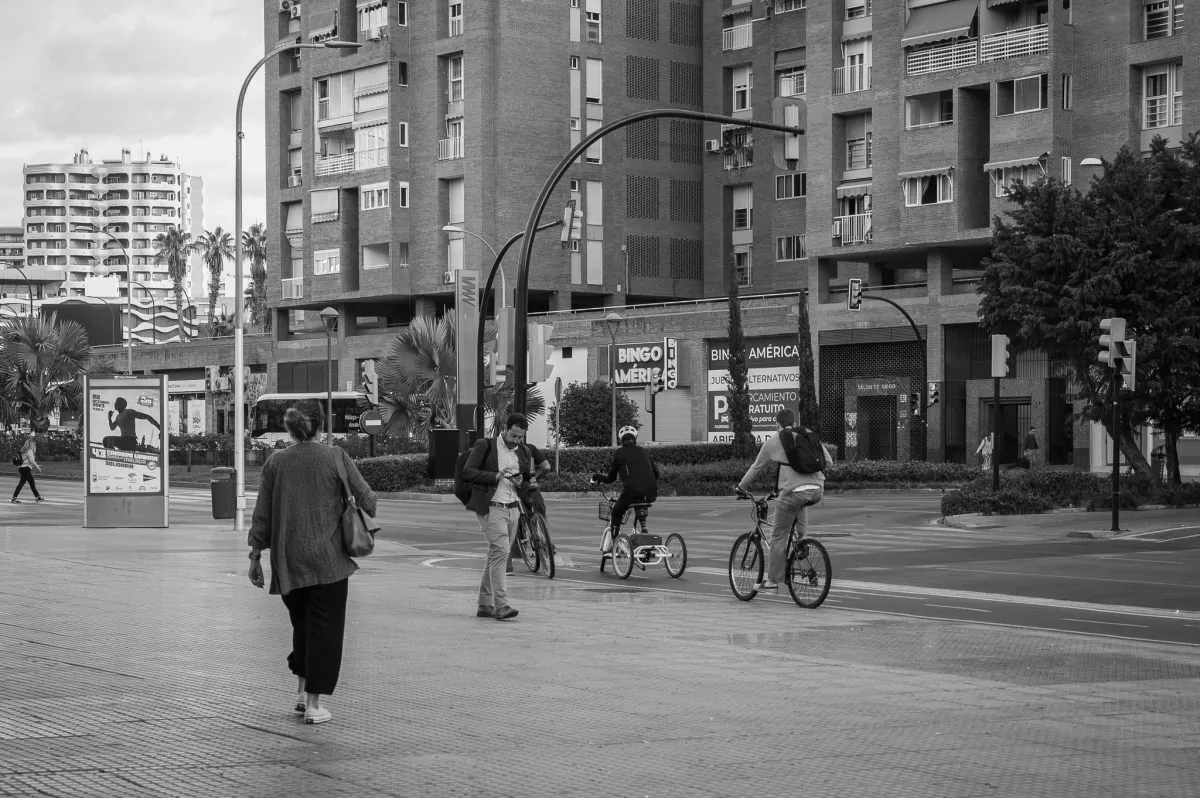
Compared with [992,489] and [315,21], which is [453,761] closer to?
[992,489]

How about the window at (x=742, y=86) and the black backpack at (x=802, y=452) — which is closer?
the black backpack at (x=802, y=452)

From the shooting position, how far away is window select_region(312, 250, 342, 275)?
74500 mm

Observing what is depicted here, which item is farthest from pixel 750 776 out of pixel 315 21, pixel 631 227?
pixel 315 21

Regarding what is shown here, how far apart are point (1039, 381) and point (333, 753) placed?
160 feet

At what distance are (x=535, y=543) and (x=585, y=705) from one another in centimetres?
945

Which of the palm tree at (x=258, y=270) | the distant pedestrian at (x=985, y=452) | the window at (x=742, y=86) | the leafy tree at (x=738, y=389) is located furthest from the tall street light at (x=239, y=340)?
the palm tree at (x=258, y=270)

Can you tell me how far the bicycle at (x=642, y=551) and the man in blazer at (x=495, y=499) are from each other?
3766 mm

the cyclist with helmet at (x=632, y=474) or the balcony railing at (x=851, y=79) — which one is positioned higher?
the balcony railing at (x=851, y=79)

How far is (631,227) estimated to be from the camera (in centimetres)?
7312

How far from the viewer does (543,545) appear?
17828 mm

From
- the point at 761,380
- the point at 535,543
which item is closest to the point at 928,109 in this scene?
the point at 761,380

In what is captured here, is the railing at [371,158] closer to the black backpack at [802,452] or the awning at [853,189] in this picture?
the awning at [853,189]

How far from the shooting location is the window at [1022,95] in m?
51.1

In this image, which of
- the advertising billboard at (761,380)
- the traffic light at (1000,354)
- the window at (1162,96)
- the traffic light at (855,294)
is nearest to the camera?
the traffic light at (1000,354)
